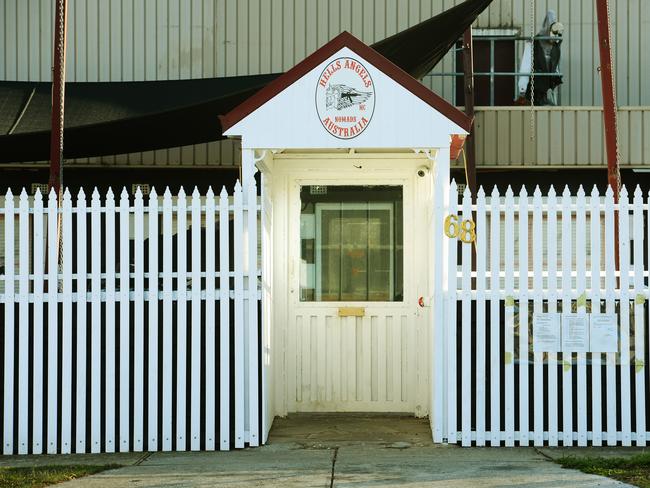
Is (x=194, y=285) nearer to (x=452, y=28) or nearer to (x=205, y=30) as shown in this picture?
(x=452, y=28)

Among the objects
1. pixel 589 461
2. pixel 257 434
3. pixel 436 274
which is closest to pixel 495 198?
pixel 436 274

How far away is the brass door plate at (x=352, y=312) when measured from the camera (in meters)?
10.4

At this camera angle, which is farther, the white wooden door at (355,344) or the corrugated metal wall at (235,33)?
the corrugated metal wall at (235,33)

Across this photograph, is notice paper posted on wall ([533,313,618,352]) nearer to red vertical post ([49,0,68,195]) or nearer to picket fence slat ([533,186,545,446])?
picket fence slat ([533,186,545,446])

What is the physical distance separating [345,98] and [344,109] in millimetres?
93

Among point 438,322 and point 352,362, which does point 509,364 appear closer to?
point 438,322

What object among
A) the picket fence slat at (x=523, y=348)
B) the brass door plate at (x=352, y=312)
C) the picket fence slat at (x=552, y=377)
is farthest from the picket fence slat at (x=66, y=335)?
the picket fence slat at (x=552, y=377)

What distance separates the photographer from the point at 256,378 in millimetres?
8914

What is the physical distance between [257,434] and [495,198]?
2786 mm

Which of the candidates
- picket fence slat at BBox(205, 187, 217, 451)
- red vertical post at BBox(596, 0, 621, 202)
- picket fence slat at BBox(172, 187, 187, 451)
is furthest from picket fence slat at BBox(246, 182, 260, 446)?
red vertical post at BBox(596, 0, 621, 202)

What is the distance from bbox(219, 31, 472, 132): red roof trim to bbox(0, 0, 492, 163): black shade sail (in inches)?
56.5

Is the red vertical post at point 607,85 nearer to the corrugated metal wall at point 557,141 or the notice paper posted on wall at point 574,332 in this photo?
the notice paper posted on wall at point 574,332

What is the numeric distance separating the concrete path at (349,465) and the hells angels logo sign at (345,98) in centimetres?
262

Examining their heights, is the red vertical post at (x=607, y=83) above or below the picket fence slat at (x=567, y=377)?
above
